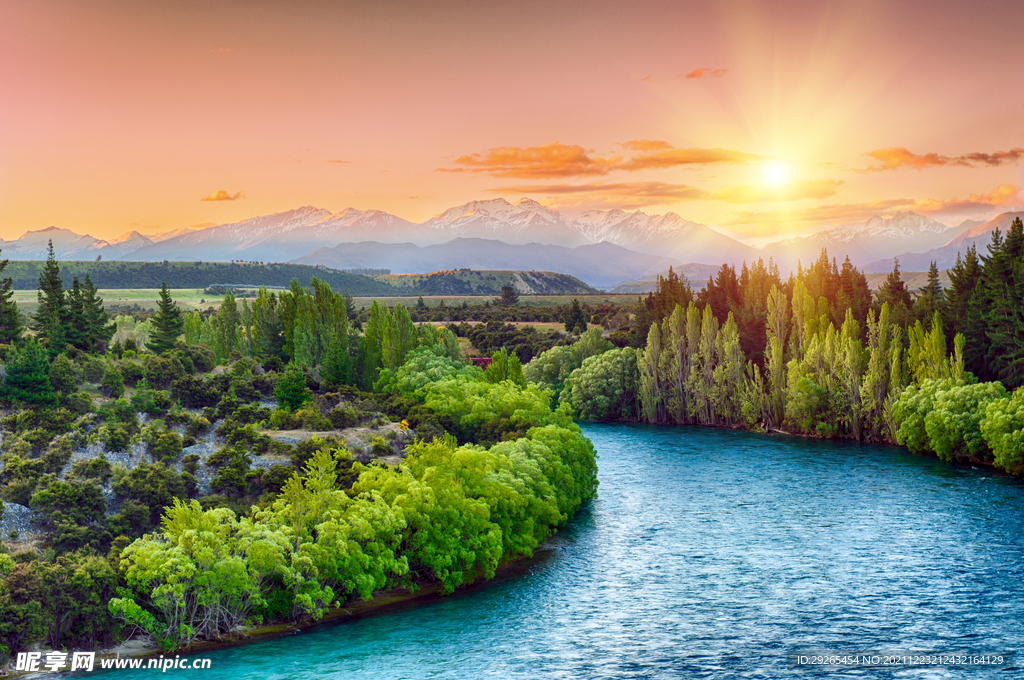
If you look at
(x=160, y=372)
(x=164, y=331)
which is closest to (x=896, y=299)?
(x=164, y=331)

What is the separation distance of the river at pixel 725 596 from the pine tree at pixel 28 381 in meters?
32.7

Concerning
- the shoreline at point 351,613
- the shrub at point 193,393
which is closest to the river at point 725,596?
the shoreline at point 351,613

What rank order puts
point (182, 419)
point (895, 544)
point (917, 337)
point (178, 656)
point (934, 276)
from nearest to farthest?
1. point (178, 656)
2. point (895, 544)
3. point (182, 419)
4. point (917, 337)
5. point (934, 276)

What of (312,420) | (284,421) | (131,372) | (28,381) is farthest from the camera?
(131,372)

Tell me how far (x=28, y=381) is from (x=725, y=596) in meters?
52.7

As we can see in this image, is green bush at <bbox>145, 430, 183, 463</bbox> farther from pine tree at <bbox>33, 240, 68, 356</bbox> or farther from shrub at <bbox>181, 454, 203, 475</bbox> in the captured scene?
pine tree at <bbox>33, 240, 68, 356</bbox>

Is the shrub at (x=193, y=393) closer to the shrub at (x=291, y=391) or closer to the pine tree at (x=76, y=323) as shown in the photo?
the shrub at (x=291, y=391)

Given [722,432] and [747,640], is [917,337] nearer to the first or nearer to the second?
[722,432]

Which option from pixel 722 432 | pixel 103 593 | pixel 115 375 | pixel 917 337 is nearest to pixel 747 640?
pixel 103 593

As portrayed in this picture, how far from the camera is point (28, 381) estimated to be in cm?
6456

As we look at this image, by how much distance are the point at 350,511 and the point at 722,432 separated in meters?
76.6

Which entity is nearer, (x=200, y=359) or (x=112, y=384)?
(x=112, y=384)

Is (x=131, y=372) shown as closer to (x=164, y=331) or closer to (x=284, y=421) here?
(x=284, y=421)

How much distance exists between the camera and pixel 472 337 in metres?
184
